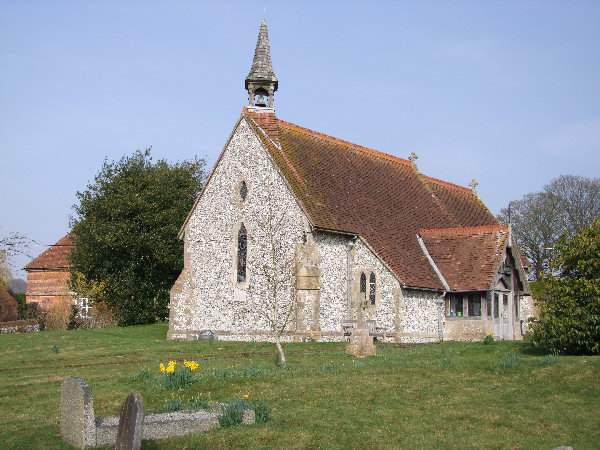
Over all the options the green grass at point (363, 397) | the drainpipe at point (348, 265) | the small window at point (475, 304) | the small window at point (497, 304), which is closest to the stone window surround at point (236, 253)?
the drainpipe at point (348, 265)

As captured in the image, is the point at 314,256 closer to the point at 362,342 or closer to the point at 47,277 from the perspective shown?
the point at 362,342

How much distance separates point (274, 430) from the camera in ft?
35.6

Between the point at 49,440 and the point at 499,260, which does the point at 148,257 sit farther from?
the point at 49,440

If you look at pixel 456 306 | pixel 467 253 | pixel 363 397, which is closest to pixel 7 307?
pixel 456 306

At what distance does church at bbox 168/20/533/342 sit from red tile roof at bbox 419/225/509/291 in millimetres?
57

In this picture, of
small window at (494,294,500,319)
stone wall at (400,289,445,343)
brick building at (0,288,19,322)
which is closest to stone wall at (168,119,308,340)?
stone wall at (400,289,445,343)

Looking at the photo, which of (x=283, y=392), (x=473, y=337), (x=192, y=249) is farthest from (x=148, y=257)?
(x=283, y=392)

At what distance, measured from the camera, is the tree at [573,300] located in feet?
55.8

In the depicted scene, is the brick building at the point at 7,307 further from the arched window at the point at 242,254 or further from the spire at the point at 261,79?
the spire at the point at 261,79

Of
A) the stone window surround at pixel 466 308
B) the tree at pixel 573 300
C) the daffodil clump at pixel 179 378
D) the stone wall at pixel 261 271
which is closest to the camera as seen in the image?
the daffodil clump at pixel 179 378

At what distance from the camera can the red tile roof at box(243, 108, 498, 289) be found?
28.3 meters

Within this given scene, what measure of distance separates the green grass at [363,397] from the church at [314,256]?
23.4 feet

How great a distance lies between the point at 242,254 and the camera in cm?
2886

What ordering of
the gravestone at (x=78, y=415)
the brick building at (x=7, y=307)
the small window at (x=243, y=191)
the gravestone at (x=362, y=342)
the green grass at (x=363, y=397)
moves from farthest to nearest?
1. the brick building at (x=7, y=307)
2. the small window at (x=243, y=191)
3. the gravestone at (x=362, y=342)
4. the green grass at (x=363, y=397)
5. the gravestone at (x=78, y=415)
